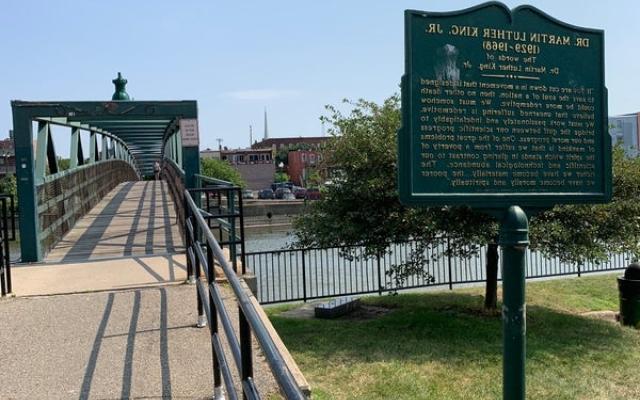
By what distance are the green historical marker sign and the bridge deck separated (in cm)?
546

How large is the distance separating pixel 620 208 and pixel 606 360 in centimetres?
249

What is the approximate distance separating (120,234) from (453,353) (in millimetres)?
6378

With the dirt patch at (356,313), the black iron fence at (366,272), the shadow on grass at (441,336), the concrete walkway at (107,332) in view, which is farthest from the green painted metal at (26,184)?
the dirt patch at (356,313)

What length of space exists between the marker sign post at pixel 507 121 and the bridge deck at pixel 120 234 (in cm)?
548

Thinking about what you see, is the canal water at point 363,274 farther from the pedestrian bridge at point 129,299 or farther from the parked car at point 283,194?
the parked car at point 283,194

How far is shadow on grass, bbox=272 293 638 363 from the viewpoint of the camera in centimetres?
754

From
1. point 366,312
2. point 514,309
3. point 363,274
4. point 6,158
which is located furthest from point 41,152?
point 6,158

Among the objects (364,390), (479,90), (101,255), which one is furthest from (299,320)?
(479,90)

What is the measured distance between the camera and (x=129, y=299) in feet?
19.0

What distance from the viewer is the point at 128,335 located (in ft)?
15.5

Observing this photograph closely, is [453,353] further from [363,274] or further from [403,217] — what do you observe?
[363,274]

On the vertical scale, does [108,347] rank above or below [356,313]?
above

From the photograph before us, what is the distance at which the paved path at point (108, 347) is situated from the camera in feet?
12.3

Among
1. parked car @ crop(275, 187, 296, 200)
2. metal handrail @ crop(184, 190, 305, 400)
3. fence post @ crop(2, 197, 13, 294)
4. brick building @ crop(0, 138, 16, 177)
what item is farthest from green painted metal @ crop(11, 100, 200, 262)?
brick building @ crop(0, 138, 16, 177)
